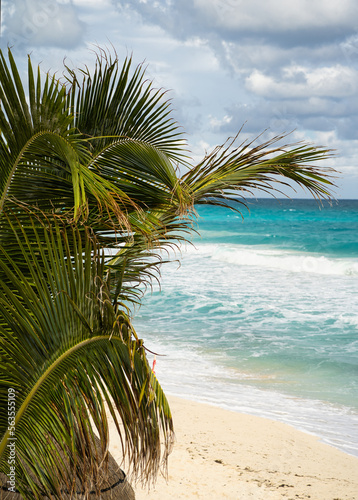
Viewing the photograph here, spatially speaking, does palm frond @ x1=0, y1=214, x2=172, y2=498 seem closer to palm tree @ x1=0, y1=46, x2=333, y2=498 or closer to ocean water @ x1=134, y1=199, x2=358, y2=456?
palm tree @ x1=0, y1=46, x2=333, y2=498

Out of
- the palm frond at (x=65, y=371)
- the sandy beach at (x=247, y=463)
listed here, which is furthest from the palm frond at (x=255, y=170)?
the sandy beach at (x=247, y=463)

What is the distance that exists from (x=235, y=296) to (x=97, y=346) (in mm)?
11809

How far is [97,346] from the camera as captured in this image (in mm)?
1899

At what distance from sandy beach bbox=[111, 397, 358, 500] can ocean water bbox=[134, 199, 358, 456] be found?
0.38 metres

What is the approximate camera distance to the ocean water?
242 inches

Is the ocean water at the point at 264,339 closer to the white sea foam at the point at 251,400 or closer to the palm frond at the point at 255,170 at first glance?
the white sea foam at the point at 251,400

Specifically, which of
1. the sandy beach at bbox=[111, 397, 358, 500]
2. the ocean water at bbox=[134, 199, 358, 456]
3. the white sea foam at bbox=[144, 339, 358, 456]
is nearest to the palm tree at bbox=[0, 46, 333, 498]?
the ocean water at bbox=[134, 199, 358, 456]

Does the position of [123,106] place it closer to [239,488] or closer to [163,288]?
[239,488]

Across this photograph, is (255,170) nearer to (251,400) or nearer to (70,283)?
(70,283)

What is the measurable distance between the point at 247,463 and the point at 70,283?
3.36 meters

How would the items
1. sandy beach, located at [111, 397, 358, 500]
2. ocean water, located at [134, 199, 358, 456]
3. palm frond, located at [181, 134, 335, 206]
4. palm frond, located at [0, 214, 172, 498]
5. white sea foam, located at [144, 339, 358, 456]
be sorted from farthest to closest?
1. ocean water, located at [134, 199, 358, 456]
2. white sea foam, located at [144, 339, 358, 456]
3. sandy beach, located at [111, 397, 358, 500]
4. palm frond, located at [181, 134, 335, 206]
5. palm frond, located at [0, 214, 172, 498]

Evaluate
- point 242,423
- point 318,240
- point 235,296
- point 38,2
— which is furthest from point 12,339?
point 318,240

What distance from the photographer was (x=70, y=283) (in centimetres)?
186

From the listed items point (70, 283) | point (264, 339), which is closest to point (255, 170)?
A: point (70, 283)
